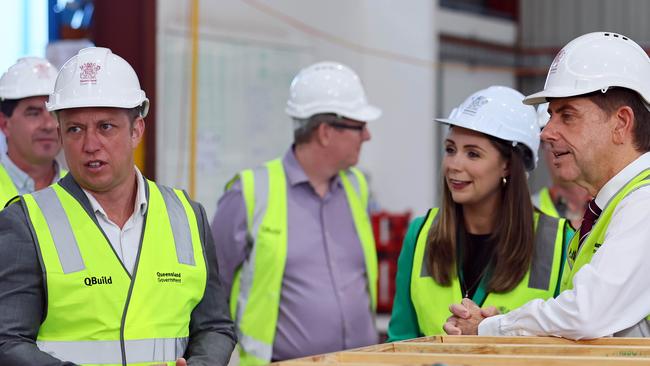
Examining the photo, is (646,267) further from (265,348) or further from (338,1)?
Result: (338,1)

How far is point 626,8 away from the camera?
52.8 feet

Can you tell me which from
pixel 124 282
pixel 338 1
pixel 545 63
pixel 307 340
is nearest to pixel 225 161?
pixel 338 1

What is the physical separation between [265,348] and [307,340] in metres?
0.20

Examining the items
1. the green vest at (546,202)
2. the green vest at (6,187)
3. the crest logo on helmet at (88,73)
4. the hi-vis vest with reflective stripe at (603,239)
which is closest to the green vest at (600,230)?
the hi-vis vest with reflective stripe at (603,239)

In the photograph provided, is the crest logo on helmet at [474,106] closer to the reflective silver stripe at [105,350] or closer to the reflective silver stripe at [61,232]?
the reflective silver stripe at [105,350]

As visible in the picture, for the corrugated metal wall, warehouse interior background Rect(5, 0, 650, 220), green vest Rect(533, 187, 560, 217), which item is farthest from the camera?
the corrugated metal wall

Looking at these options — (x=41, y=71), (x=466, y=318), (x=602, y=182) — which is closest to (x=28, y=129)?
(x=41, y=71)

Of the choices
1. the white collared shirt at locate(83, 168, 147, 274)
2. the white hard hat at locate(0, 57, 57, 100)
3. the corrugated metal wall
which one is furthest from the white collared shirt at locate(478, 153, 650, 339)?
the corrugated metal wall

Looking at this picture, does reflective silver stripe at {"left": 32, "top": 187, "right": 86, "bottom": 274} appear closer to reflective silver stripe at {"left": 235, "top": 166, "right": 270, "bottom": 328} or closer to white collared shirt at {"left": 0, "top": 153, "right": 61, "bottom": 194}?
white collared shirt at {"left": 0, "top": 153, "right": 61, "bottom": 194}

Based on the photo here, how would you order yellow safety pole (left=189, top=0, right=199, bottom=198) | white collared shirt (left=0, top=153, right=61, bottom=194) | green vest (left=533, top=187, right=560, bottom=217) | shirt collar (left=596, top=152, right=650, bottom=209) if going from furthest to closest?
1. yellow safety pole (left=189, top=0, right=199, bottom=198)
2. green vest (left=533, top=187, right=560, bottom=217)
3. white collared shirt (left=0, top=153, right=61, bottom=194)
4. shirt collar (left=596, top=152, right=650, bottom=209)

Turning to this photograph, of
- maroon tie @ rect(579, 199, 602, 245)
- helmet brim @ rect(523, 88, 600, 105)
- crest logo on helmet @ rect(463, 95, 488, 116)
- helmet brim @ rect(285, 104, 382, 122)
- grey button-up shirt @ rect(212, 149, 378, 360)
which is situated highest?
helmet brim @ rect(523, 88, 600, 105)

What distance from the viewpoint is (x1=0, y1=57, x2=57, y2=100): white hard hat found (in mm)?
5016

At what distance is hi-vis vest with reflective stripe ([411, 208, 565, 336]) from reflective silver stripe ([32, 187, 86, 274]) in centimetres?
131

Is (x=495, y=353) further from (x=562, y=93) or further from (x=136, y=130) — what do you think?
(x=136, y=130)
